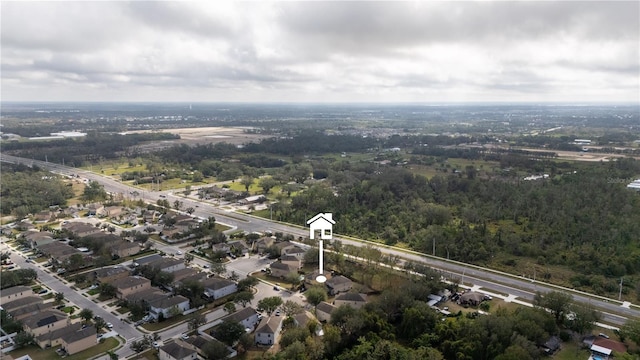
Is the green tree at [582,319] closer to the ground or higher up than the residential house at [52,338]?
higher up

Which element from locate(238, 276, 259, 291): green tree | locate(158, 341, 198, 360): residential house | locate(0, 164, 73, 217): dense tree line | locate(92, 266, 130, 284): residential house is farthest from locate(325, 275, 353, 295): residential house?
locate(0, 164, 73, 217): dense tree line

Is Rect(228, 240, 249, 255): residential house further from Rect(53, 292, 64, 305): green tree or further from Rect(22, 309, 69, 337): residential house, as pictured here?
Rect(22, 309, 69, 337): residential house

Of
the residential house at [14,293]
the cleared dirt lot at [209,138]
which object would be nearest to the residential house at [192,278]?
the residential house at [14,293]

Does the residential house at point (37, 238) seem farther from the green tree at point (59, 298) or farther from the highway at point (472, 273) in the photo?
the highway at point (472, 273)

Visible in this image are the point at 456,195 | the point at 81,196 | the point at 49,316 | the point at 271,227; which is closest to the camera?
the point at 49,316

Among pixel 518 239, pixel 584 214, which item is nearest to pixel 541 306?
pixel 518 239

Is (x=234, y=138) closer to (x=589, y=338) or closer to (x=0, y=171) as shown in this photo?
(x=0, y=171)
